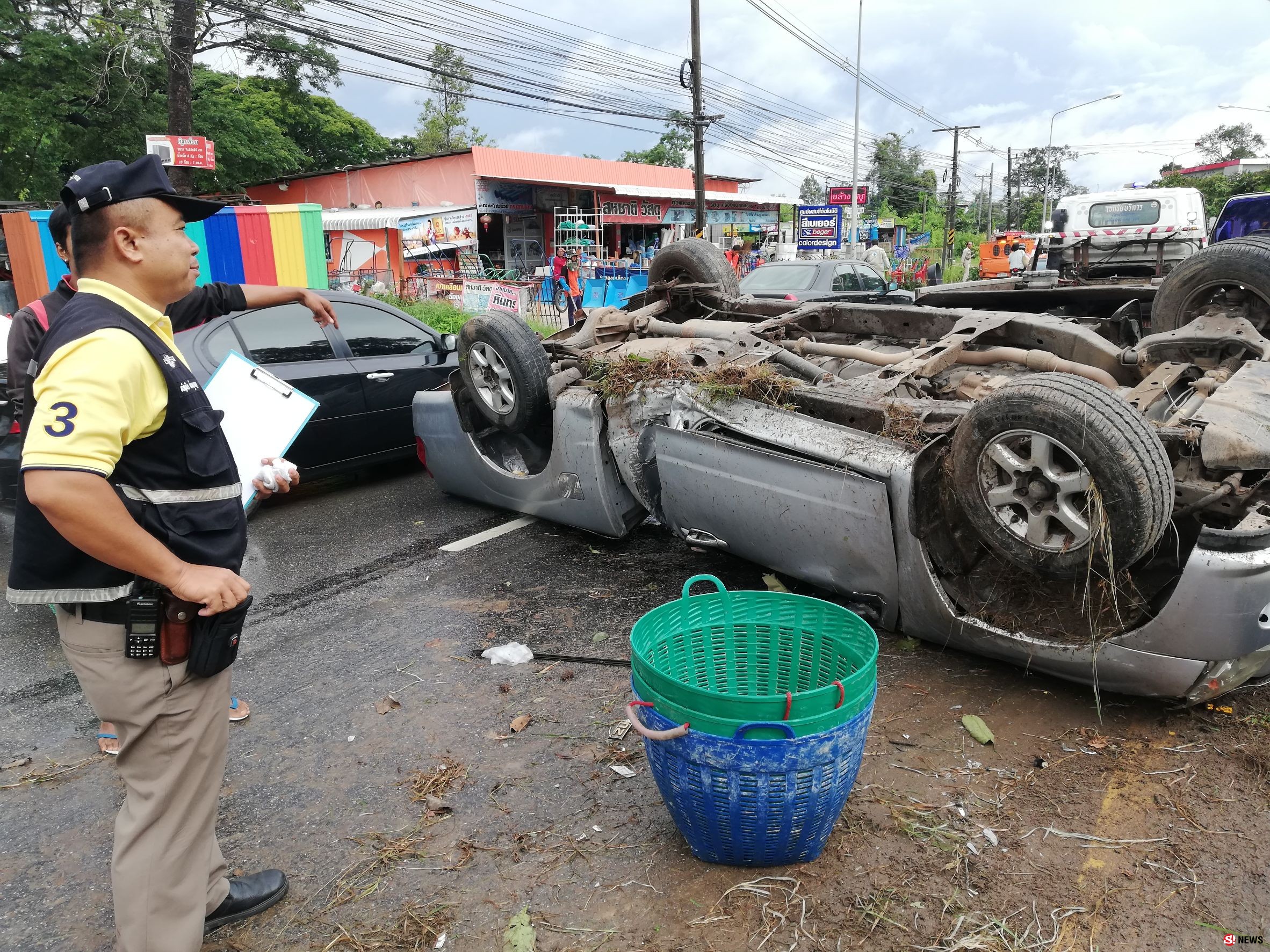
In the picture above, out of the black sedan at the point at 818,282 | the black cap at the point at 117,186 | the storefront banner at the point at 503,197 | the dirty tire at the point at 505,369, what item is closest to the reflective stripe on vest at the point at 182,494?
the black cap at the point at 117,186

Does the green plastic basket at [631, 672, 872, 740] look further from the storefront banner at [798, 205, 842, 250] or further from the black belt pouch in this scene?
the storefront banner at [798, 205, 842, 250]

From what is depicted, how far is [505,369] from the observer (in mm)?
4727

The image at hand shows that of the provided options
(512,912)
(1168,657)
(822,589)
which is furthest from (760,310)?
(512,912)

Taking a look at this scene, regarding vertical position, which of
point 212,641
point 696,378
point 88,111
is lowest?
point 212,641

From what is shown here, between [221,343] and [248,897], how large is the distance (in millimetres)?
4158

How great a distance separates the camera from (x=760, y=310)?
18.7ft

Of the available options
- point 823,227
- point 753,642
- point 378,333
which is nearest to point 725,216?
point 823,227

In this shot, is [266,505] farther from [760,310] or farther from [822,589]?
[822,589]

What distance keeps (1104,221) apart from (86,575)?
606 inches

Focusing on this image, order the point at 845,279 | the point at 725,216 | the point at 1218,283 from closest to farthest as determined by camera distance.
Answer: the point at 1218,283 < the point at 845,279 < the point at 725,216

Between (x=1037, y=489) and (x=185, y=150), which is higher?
(x=185, y=150)

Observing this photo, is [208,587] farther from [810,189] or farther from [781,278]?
[810,189]

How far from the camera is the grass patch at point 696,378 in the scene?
3.94 meters

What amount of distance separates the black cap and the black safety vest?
197 millimetres
